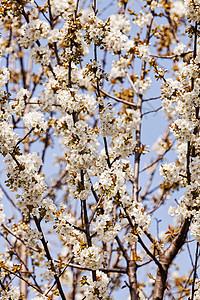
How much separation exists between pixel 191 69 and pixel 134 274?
2385mm

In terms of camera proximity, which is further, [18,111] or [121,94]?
[121,94]

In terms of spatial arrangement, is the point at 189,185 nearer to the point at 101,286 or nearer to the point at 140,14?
the point at 101,286

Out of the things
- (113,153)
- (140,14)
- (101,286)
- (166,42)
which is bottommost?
(101,286)

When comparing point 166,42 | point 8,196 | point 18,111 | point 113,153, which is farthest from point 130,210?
point 166,42

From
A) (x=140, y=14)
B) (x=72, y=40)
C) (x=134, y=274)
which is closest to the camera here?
(x=72, y=40)

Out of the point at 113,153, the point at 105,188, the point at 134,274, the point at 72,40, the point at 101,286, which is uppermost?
the point at 72,40

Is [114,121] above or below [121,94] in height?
below

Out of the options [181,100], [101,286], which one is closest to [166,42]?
[181,100]

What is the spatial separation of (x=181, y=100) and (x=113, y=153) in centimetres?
89

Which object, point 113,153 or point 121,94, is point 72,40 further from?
point 121,94

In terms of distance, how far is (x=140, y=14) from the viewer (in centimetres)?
596

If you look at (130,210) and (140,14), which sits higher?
(140,14)

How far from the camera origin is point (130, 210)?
4.28 metres

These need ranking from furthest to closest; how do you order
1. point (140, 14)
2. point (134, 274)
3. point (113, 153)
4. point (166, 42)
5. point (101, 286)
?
point (166, 42)
point (140, 14)
point (134, 274)
point (113, 153)
point (101, 286)
